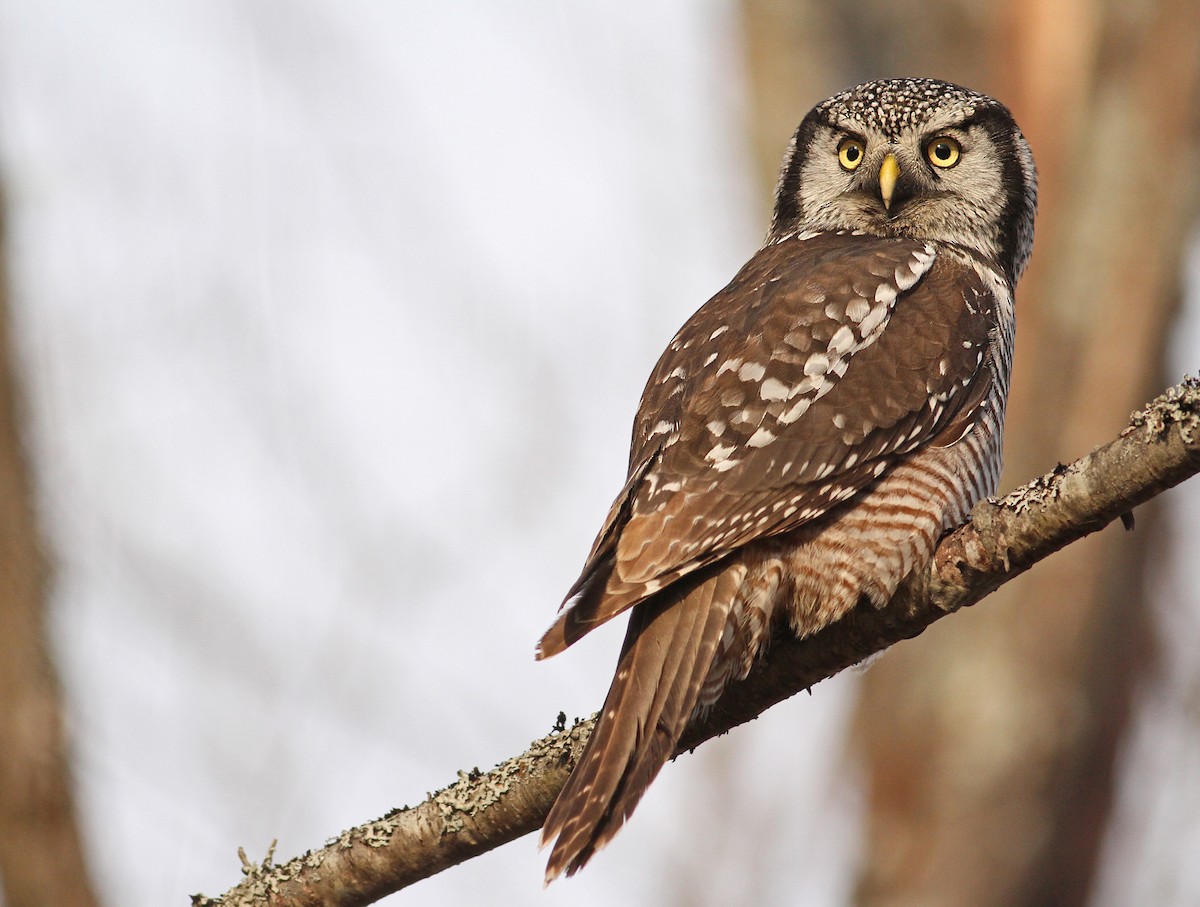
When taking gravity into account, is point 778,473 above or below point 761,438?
below

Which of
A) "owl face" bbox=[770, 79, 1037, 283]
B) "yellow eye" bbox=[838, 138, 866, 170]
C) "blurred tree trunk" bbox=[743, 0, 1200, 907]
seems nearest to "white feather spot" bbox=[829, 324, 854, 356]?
"owl face" bbox=[770, 79, 1037, 283]

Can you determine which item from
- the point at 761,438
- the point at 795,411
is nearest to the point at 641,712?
the point at 761,438

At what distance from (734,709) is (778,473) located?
27.8 inches

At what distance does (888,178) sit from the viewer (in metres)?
5.82

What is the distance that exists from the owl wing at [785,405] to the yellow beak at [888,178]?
1.72 feet

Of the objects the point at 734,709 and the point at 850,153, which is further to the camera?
the point at 850,153

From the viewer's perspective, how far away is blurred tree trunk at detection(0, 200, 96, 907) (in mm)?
5578

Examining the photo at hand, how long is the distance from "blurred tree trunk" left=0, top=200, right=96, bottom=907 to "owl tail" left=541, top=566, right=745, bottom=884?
270cm

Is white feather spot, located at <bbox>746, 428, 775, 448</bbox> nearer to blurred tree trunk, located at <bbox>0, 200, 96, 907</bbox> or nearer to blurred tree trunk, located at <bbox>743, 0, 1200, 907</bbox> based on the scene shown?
blurred tree trunk, located at <bbox>0, 200, 96, 907</bbox>

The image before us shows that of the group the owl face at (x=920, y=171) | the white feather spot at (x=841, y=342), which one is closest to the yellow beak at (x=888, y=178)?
the owl face at (x=920, y=171)

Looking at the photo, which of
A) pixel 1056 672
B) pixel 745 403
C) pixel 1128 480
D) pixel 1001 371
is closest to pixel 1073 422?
pixel 1056 672

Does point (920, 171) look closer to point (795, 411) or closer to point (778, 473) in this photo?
point (795, 411)

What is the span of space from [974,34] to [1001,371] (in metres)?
6.59

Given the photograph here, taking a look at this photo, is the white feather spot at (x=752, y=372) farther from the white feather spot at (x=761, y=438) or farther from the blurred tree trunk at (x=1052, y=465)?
the blurred tree trunk at (x=1052, y=465)
